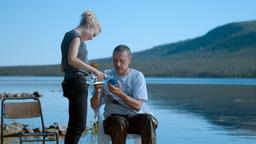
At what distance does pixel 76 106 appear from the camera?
552 centimetres

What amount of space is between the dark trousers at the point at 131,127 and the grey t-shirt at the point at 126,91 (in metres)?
0.11

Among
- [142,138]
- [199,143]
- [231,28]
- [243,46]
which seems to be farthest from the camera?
[231,28]

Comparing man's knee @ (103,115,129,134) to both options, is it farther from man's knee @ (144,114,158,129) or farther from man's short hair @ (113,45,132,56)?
man's short hair @ (113,45,132,56)

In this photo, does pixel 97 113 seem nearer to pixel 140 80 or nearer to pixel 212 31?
pixel 140 80

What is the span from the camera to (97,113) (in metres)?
5.64

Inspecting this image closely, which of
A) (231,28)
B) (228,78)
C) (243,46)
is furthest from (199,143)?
(231,28)

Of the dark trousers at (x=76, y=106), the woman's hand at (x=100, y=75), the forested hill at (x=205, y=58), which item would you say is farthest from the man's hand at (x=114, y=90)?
the forested hill at (x=205, y=58)

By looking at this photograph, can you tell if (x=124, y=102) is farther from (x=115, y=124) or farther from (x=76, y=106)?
(x=76, y=106)

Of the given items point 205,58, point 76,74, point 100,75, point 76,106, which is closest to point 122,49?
point 100,75

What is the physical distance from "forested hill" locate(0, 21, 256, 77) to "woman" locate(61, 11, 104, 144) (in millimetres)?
80669

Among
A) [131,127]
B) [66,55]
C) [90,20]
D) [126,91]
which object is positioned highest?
[90,20]

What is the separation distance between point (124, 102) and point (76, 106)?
1.32 feet

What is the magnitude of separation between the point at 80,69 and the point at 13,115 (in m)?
0.85

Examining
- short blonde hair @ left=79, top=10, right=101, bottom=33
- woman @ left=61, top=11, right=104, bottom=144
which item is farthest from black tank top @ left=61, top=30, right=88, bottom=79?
short blonde hair @ left=79, top=10, right=101, bottom=33
